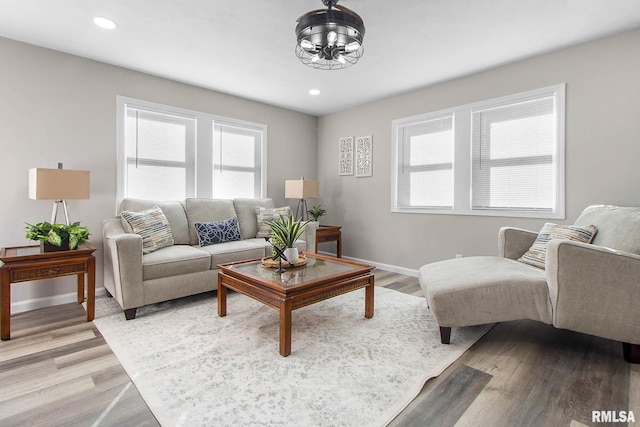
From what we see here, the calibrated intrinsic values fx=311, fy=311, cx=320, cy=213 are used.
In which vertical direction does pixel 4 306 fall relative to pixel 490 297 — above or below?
below

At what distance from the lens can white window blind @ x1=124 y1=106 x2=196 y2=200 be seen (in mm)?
3541

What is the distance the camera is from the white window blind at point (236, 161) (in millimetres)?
4266

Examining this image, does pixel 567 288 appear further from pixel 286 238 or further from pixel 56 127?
pixel 56 127

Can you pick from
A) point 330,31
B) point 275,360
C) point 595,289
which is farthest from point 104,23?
point 595,289

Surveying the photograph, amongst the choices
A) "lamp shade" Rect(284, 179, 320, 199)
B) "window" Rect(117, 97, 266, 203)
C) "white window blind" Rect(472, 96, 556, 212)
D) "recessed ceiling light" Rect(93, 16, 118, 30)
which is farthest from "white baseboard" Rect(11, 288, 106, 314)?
"white window blind" Rect(472, 96, 556, 212)

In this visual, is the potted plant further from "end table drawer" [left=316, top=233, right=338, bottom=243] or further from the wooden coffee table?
"end table drawer" [left=316, top=233, right=338, bottom=243]

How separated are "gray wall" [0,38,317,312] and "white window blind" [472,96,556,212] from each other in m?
3.68

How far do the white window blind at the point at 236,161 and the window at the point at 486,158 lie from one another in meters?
2.03

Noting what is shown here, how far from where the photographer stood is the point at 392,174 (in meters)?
4.37

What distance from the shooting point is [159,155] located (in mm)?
3742

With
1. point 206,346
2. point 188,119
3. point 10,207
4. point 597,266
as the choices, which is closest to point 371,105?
point 188,119

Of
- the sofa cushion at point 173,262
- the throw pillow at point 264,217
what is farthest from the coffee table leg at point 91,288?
the throw pillow at point 264,217

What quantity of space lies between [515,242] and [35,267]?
13.0 ft

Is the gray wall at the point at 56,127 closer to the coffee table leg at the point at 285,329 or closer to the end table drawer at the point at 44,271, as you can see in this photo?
the end table drawer at the point at 44,271
